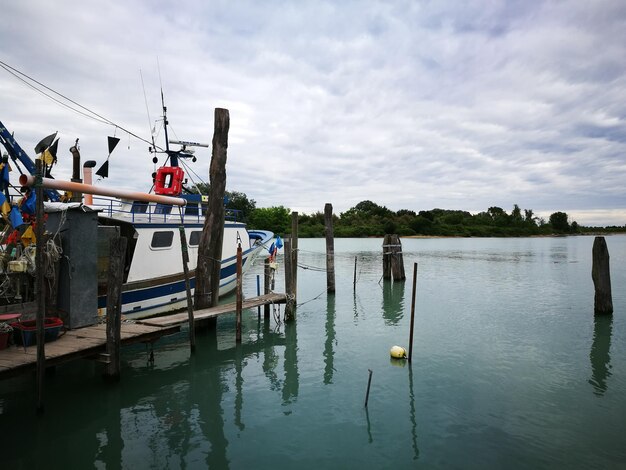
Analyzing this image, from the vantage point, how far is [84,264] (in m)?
9.73

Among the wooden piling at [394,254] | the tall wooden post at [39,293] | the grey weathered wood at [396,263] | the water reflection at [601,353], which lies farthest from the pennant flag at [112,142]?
the grey weathered wood at [396,263]

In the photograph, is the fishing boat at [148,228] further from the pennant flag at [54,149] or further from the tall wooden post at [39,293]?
the tall wooden post at [39,293]

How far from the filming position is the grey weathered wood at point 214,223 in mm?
12641

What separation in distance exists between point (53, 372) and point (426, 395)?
27.9 ft

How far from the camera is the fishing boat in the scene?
12000 millimetres

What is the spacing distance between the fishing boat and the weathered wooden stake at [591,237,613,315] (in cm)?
1547

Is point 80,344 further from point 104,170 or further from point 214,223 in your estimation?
point 104,170

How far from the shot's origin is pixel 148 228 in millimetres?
15492

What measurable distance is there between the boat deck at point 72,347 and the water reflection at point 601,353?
10439mm

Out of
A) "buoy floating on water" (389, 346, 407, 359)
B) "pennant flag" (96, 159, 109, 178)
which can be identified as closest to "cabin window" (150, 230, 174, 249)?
"pennant flag" (96, 159, 109, 178)

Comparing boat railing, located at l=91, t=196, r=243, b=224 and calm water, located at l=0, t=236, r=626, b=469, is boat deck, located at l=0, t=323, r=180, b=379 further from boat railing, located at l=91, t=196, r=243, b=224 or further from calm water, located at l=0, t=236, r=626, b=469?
boat railing, located at l=91, t=196, r=243, b=224

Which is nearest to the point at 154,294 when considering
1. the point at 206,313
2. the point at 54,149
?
the point at 206,313

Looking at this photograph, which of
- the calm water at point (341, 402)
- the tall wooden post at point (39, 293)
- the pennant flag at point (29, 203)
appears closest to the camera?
the calm water at point (341, 402)

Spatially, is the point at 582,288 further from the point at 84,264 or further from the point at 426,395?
the point at 84,264
